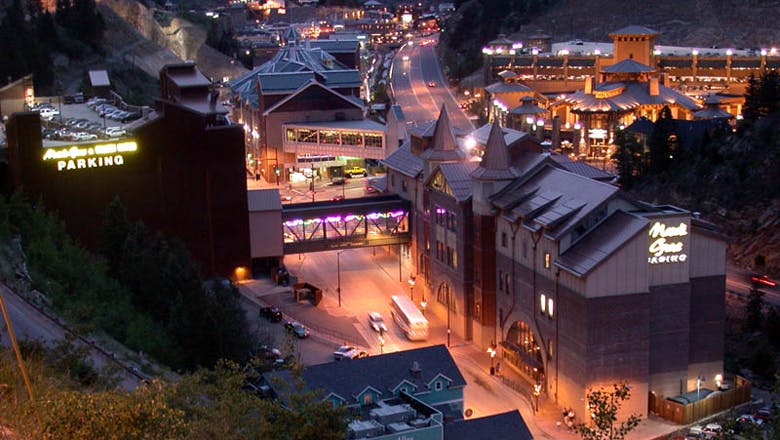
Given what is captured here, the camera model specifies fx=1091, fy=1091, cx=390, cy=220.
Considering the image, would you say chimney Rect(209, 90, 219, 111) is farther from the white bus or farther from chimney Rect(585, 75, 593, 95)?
chimney Rect(585, 75, 593, 95)

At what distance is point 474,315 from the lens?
63.1 metres

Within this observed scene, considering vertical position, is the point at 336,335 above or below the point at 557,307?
below

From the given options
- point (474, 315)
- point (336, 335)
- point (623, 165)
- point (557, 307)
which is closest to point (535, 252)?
point (557, 307)

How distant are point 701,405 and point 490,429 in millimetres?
13307

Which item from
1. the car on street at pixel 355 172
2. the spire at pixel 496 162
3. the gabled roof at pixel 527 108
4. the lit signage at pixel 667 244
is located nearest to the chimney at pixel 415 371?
the lit signage at pixel 667 244

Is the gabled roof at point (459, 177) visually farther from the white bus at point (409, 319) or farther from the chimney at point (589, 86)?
the chimney at point (589, 86)

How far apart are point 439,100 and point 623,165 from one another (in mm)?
68367

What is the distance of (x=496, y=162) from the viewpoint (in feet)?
203

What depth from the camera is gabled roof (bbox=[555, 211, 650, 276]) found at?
165ft

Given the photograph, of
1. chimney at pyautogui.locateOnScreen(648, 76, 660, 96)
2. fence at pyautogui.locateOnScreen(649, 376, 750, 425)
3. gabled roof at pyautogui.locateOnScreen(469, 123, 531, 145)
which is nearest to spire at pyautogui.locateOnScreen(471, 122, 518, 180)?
gabled roof at pyautogui.locateOnScreen(469, 123, 531, 145)

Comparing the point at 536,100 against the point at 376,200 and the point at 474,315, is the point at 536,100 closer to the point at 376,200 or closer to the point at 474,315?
the point at 376,200

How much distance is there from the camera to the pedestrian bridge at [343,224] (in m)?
75.1

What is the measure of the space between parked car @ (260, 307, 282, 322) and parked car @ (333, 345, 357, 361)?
623 cm

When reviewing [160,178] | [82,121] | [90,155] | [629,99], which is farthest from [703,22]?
[90,155]
